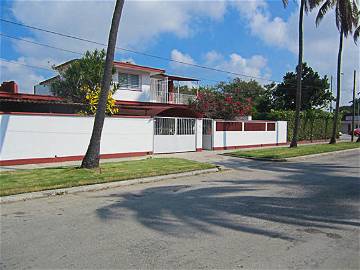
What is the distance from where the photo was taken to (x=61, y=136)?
16375mm

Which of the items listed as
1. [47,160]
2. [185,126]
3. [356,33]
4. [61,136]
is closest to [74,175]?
[47,160]

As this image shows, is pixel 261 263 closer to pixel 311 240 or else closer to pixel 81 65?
pixel 311 240

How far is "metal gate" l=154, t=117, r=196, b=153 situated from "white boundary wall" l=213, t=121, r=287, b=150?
195cm

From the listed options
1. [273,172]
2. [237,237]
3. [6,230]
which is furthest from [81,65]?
[237,237]

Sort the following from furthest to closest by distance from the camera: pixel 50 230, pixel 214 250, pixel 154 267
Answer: pixel 50 230, pixel 214 250, pixel 154 267

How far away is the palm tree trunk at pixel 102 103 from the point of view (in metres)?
12.6

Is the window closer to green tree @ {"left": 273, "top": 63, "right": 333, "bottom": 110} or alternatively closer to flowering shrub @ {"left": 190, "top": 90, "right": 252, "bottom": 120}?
flowering shrub @ {"left": 190, "top": 90, "right": 252, "bottom": 120}

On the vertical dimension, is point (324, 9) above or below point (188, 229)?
above

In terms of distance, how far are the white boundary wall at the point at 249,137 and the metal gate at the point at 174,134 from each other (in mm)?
1952

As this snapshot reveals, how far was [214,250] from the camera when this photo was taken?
515 centimetres

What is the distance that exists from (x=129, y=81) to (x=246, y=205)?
21.6 metres

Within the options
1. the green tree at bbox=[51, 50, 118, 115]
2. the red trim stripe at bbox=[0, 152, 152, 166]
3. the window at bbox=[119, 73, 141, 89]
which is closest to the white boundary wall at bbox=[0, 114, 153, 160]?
the red trim stripe at bbox=[0, 152, 152, 166]

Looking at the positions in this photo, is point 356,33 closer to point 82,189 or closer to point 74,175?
point 74,175

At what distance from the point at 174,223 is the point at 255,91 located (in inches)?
2276
